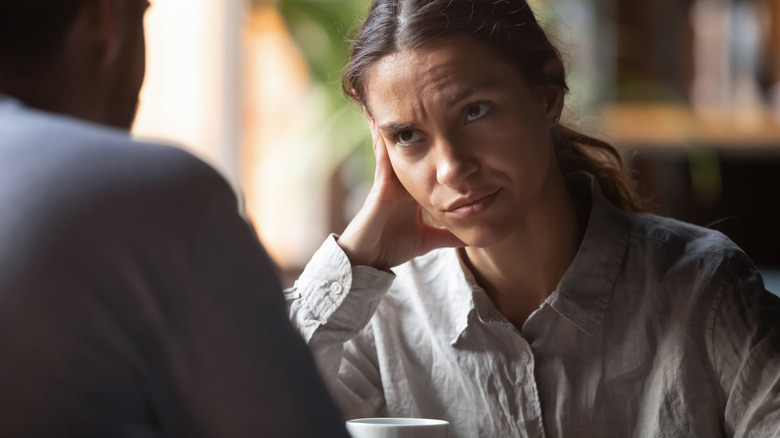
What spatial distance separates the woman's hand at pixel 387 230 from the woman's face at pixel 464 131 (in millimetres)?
98

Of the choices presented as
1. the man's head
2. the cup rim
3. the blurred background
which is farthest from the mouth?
the blurred background

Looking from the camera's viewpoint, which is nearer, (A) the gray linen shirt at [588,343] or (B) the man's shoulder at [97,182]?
(B) the man's shoulder at [97,182]

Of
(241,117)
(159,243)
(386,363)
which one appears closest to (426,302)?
(386,363)

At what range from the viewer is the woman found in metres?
1.08

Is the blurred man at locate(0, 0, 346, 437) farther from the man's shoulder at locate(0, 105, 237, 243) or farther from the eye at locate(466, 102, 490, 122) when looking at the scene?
the eye at locate(466, 102, 490, 122)

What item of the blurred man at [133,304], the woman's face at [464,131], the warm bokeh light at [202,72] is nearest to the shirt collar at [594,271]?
the woman's face at [464,131]

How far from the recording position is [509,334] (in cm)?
118

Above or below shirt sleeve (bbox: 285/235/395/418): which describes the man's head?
above

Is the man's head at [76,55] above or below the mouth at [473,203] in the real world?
above

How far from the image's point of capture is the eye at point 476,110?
109cm

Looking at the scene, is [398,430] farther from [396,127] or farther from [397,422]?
[396,127]

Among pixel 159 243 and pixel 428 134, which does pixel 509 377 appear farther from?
pixel 159 243

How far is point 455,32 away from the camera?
3.58ft

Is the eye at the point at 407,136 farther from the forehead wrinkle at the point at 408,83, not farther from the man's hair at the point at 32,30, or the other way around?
the man's hair at the point at 32,30
